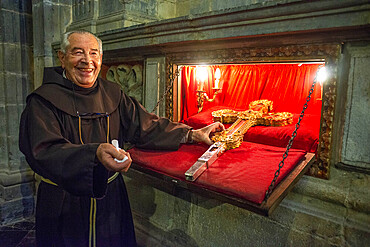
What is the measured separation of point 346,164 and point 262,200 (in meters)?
0.90

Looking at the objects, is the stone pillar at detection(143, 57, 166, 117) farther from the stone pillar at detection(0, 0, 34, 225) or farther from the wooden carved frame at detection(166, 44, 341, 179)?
the stone pillar at detection(0, 0, 34, 225)

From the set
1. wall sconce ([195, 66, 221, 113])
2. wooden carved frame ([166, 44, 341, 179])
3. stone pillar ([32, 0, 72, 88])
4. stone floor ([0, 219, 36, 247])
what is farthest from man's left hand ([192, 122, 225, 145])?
stone pillar ([32, 0, 72, 88])

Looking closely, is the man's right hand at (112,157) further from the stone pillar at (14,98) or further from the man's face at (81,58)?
the stone pillar at (14,98)

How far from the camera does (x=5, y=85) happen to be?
185 inches

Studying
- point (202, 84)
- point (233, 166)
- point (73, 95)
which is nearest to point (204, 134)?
point (233, 166)

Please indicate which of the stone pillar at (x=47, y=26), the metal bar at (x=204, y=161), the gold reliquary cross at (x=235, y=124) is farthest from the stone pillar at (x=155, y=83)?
the stone pillar at (x=47, y=26)

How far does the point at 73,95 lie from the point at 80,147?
1.96 ft

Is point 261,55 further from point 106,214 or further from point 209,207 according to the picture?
point 106,214

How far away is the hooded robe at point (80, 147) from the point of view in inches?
69.4

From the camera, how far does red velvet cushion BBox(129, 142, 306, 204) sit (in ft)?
5.54

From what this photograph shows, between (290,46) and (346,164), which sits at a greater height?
(290,46)

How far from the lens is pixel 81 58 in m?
2.19

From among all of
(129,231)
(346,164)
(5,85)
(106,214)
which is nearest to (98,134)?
(106,214)

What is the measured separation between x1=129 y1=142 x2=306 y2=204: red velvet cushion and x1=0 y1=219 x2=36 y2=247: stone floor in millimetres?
2739
